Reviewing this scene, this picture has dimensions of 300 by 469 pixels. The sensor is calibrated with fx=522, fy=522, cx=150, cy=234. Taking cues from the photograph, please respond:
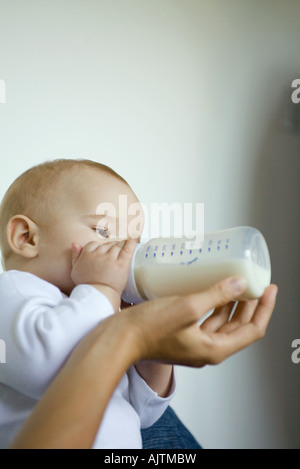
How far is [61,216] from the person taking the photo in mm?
920

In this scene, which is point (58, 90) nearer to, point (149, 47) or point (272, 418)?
point (149, 47)

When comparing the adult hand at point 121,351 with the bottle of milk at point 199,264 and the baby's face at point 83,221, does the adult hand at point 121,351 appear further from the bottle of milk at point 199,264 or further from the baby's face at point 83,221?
the baby's face at point 83,221

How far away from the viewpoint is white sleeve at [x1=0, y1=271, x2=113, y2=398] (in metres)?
0.67

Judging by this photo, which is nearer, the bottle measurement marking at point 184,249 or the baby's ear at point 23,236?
the bottle measurement marking at point 184,249

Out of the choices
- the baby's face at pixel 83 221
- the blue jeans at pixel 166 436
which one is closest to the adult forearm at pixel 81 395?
the baby's face at pixel 83 221

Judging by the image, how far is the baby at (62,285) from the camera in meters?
0.69

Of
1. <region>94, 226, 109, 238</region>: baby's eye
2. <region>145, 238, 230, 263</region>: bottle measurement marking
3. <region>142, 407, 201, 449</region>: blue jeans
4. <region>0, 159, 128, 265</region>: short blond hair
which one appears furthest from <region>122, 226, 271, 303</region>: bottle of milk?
<region>142, 407, 201, 449</region>: blue jeans

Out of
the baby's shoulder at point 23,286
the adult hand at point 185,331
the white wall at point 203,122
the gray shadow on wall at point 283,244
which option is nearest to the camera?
the adult hand at point 185,331

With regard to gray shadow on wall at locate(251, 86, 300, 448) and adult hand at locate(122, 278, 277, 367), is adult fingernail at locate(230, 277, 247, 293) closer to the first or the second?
adult hand at locate(122, 278, 277, 367)

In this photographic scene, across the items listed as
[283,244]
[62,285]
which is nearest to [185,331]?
[62,285]

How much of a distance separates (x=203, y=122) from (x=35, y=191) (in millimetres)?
1097

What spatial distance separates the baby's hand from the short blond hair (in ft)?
0.51

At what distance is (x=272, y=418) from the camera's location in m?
1.91

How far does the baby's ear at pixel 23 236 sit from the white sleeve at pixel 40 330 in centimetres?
16
